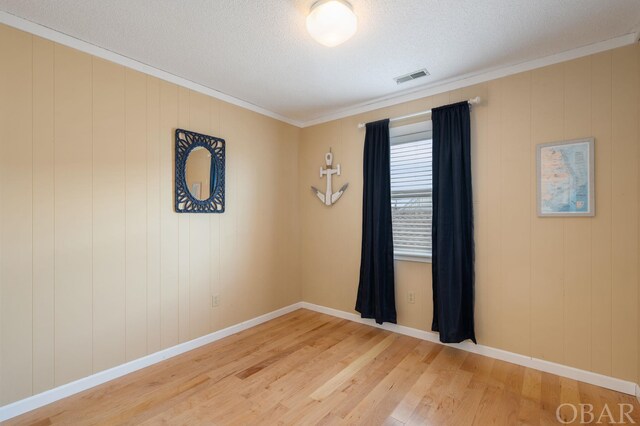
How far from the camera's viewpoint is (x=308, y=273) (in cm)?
414

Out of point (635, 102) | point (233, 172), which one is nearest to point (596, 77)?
point (635, 102)

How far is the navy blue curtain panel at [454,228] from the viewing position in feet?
9.05

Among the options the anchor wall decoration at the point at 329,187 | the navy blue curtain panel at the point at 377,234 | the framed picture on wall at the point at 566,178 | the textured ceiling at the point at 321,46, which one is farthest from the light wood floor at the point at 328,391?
the textured ceiling at the point at 321,46

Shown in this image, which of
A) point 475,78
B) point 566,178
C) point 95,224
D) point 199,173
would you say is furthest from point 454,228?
point 95,224

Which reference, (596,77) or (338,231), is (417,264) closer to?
(338,231)

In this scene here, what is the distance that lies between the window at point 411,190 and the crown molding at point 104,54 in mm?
1890

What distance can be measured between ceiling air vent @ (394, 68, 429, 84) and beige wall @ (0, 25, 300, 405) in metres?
1.82

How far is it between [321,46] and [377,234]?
196 cm

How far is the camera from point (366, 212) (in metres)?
3.46

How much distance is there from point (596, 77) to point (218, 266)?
3754 millimetres

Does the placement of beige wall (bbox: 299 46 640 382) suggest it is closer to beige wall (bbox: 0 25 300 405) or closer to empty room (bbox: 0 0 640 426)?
empty room (bbox: 0 0 640 426)

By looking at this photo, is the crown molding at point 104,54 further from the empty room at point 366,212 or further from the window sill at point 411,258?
the window sill at point 411,258

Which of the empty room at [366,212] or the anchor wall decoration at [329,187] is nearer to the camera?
the empty room at [366,212]

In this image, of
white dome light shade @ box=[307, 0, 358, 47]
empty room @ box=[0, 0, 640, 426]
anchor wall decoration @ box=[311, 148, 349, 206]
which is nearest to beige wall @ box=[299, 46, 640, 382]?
empty room @ box=[0, 0, 640, 426]
